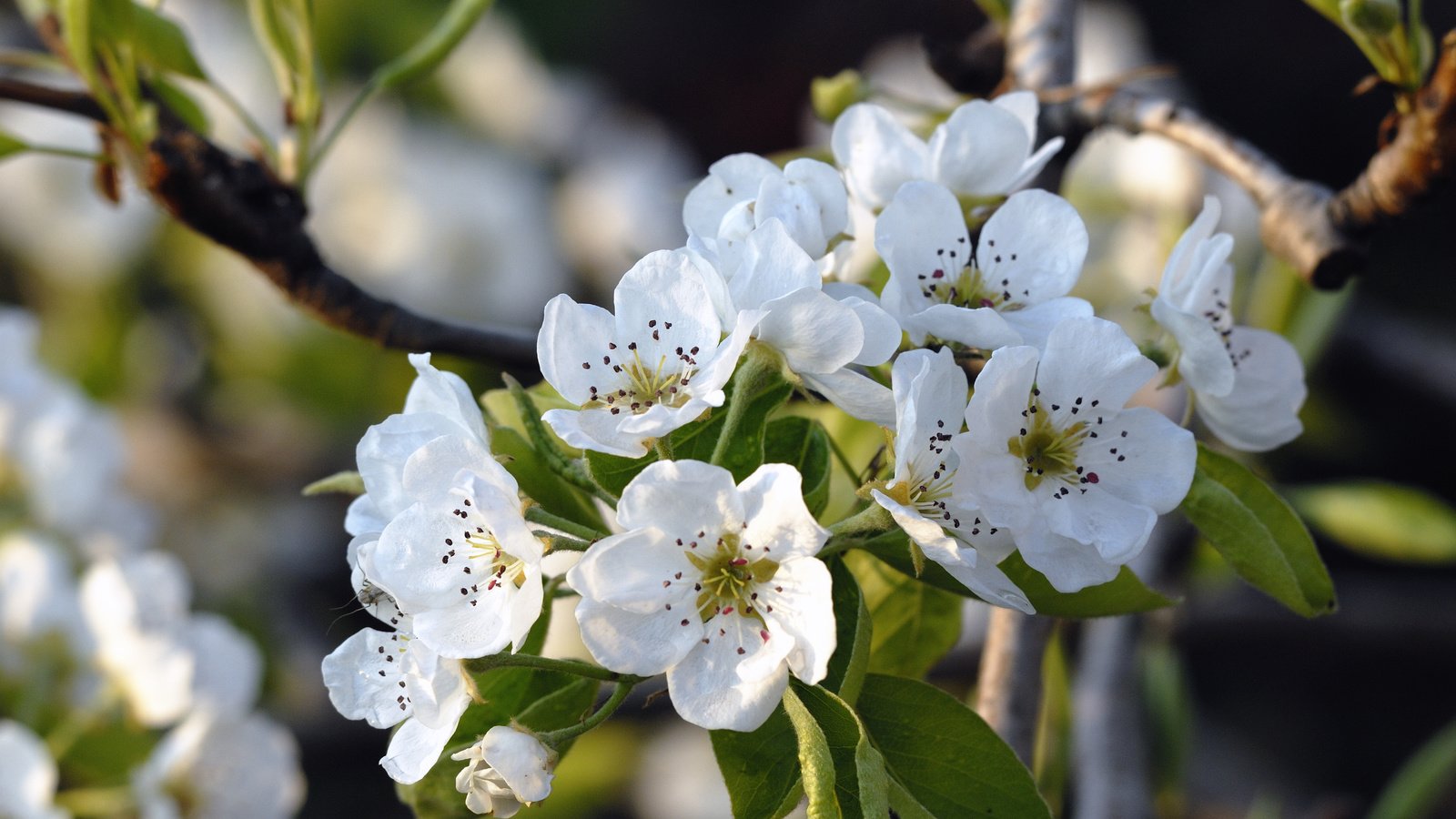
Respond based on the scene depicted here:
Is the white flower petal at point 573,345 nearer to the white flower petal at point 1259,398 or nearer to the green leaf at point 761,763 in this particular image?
the green leaf at point 761,763

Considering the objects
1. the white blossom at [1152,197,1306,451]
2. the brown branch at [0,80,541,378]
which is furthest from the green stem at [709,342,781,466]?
the brown branch at [0,80,541,378]

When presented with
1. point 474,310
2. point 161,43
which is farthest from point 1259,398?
point 474,310

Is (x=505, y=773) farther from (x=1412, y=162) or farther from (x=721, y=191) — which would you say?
(x=1412, y=162)

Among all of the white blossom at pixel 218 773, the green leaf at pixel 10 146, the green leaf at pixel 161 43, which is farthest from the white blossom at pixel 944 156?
the white blossom at pixel 218 773

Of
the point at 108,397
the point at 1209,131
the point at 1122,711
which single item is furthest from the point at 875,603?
the point at 108,397

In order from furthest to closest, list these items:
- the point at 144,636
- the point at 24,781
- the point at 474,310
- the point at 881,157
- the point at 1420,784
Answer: the point at 474,310 < the point at 1420,784 < the point at 144,636 < the point at 24,781 < the point at 881,157

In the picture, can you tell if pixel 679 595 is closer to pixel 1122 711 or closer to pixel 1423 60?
pixel 1423 60
